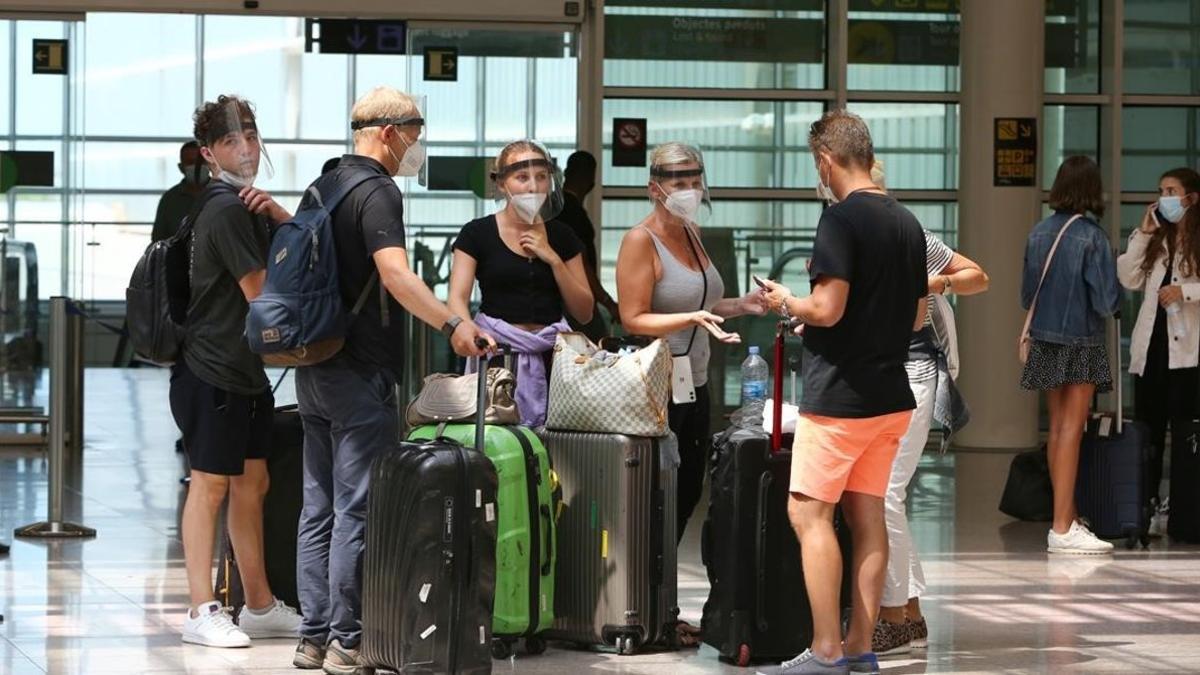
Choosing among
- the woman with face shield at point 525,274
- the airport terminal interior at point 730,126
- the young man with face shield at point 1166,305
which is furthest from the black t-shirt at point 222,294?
the airport terminal interior at point 730,126

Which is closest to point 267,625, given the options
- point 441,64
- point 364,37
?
point 441,64

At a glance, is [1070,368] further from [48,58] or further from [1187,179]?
[48,58]

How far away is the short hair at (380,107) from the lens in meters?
5.96

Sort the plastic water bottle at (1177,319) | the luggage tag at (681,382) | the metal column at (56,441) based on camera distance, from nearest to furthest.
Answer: the luggage tag at (681,382)
the metal column at (56,441)
the plastic water bottle at (1177,319)

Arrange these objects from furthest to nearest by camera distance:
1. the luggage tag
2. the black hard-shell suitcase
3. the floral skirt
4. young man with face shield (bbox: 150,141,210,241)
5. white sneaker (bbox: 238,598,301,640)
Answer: young man with face shield (bbox: 150,141,210,241) < the black hard-shell suitcase < the floral skirt < white sneaker (bbox: 238,598,301,640) < the luggage tag

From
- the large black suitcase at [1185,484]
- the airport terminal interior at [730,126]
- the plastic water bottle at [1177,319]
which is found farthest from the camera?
the airport terminal interior at [730,126]

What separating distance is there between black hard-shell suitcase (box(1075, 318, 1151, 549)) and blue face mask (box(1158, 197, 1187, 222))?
0.63 meters

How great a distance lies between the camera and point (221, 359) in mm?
6316

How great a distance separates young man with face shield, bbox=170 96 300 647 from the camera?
6.29 meters

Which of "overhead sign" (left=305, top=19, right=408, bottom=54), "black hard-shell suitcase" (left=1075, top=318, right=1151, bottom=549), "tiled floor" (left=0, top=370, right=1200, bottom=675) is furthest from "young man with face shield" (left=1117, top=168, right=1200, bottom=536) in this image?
"overhead sign" (left=305, top=19, right=408, bottom=54)

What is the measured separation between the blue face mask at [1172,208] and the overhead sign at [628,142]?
4604 millimetres

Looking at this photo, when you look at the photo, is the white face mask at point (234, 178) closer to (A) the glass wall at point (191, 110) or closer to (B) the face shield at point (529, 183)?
(A) the glass wall at point (191, 110)

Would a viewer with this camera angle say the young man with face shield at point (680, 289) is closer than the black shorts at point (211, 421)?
A: No

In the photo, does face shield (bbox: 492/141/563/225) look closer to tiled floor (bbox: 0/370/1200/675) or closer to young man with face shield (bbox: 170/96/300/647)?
young man with face shield (bbox: 170/96/300/647)
